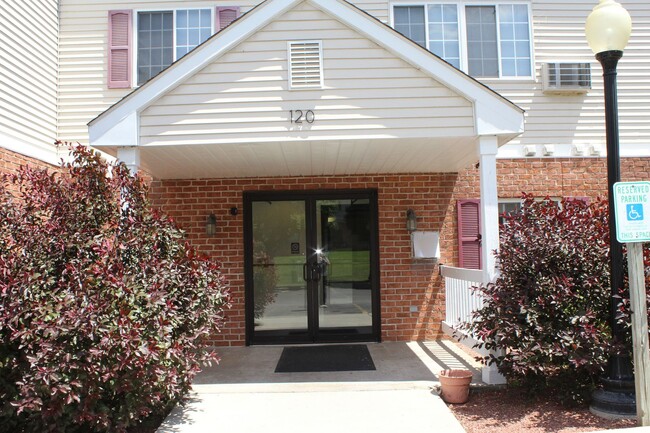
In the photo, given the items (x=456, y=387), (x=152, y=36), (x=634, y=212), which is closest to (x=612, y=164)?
(x=634, y=212)

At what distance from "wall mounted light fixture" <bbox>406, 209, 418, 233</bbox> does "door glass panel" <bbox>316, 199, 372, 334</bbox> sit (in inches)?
24.1

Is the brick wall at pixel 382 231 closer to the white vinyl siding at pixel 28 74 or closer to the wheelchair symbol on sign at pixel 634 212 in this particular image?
the white vinyl siding at pixel 28 74

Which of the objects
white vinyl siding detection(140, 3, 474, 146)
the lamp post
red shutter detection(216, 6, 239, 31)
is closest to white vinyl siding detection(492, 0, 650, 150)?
white vinyl siding detection(140, 3, 474, 146)

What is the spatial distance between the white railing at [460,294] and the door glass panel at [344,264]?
1.25 meters

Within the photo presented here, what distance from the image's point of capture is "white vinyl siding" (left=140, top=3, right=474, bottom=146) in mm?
5914

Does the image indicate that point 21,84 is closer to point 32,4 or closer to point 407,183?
point 32,4

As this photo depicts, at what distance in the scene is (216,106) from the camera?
19.5 ft

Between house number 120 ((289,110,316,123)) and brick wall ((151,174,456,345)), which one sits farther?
brick wall ((151,174,456,345))

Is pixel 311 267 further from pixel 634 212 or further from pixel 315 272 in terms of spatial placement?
pixel 634 212

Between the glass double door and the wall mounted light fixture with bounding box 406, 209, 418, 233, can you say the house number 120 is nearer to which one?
the glass double door

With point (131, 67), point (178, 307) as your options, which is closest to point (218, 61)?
point (178, 307)

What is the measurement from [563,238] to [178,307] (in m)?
3.88

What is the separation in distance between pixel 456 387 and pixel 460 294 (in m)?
1.85

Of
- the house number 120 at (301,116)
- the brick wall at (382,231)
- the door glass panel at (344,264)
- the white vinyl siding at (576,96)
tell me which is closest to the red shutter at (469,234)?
the brick wall at (382,231)
